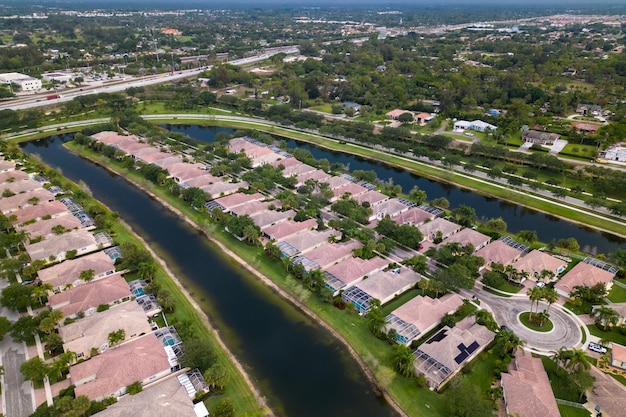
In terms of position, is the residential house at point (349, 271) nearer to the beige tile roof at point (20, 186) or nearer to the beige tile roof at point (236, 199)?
the beige tile roof at point (236, 199)

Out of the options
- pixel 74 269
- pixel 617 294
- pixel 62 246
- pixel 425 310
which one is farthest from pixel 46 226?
pixel 617 294

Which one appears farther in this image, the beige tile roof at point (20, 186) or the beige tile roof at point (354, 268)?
the beige tile roof at point (20, 186)

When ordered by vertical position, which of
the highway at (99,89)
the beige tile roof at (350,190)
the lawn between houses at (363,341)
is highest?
the highway at (99,89)

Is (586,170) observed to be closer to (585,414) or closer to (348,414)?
(585,414)

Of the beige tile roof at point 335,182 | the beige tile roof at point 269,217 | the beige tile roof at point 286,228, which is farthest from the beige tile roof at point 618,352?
the beige tile roof at point 335,182

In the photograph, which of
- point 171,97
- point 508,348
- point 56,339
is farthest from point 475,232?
point 171,97
